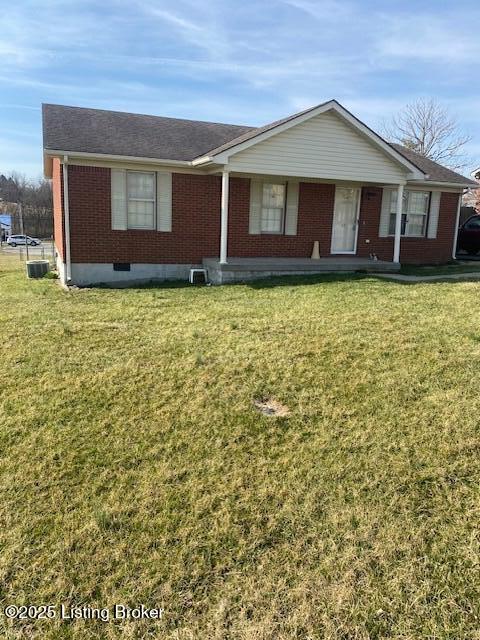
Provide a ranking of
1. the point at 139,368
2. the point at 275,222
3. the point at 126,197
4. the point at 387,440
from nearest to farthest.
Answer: the point at 387,440
the point at 139,368
the point at 126,197
the point at 275,222

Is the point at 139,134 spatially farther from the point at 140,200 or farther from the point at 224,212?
the point at 224,212

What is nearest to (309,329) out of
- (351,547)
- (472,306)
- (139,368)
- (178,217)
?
(139,368)

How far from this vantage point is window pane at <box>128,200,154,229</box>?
12.5 m

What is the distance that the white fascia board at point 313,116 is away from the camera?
448 inches

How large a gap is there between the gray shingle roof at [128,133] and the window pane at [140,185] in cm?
57

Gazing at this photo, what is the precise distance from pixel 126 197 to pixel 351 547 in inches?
414

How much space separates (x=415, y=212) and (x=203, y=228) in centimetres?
706

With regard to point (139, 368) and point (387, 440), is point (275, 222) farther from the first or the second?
point (387, 440)

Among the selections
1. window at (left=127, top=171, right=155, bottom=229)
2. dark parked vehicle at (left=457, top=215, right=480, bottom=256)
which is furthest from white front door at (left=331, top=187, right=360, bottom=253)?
dark parked vehicle at (left=457, top=215, right=480, bottom=256)

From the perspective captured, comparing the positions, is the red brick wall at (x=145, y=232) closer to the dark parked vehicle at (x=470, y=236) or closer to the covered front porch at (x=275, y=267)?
the covered front porch at (x=275, y=267)

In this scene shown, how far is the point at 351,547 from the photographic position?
3422mm

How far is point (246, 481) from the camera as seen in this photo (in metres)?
4.07

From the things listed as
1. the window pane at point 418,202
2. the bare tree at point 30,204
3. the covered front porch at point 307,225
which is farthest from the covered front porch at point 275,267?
the bare tree at point 30,204

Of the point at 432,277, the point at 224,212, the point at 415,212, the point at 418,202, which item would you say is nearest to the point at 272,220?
the point at 224,212
